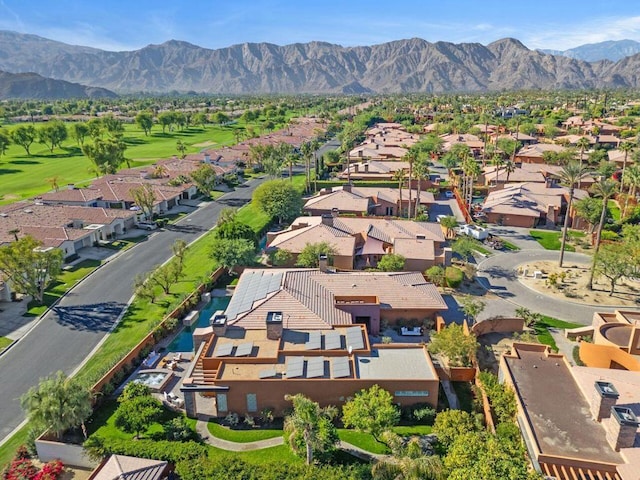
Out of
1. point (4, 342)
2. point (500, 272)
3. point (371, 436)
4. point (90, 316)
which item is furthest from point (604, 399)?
point (4, 342)

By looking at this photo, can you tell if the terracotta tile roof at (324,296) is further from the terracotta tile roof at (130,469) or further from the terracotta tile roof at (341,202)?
the terracotta tile roof at (341,202)

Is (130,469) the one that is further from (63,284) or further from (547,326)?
(547,326)

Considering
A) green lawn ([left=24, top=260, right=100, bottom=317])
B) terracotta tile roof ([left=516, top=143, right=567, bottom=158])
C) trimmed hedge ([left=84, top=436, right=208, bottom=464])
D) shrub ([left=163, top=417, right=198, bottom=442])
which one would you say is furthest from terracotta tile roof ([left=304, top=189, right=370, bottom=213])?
terracotta tile roof ([left=516, top=143, right=567, bottom=158])

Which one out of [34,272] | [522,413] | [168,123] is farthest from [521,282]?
[168,123]

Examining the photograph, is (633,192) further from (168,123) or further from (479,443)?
(168,123)

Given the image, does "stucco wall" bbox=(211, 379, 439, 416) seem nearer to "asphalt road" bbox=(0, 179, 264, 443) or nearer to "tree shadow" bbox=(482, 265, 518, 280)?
"asphalt road" bbox=(0, 179, 264, 443)
